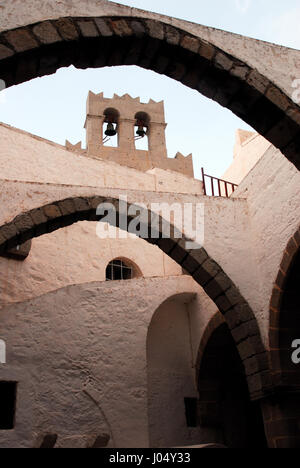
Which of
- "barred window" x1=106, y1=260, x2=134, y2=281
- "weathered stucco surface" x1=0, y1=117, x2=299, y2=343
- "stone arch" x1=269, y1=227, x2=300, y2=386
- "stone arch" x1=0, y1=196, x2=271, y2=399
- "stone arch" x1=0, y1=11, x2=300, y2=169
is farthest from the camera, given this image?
"barred window" x1=106, y1=260, x2=134, y2=281

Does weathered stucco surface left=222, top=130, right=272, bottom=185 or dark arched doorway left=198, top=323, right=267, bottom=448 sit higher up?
weathered stucco surface left=222, top=130, right=272, bottom=185

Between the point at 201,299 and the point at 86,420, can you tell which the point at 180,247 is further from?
the point at 86,420

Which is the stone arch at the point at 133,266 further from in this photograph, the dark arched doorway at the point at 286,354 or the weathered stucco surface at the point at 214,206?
the dark arched doorway at the point at 286,354

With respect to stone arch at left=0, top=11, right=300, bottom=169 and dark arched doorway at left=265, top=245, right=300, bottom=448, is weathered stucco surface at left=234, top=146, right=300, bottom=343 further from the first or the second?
stone arch at left=0, top=11, right=300, bottom=169

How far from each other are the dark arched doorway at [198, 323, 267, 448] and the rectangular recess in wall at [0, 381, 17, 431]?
2.97 meters

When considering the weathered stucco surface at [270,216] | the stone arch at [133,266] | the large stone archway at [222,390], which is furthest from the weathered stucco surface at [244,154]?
the weathered stucco surface at [270,216]

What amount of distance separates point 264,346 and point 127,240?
15.2ft

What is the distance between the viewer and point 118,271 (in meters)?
10.4

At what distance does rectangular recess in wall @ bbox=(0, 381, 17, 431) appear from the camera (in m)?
7.08

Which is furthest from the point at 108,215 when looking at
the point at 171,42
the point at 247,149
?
the point at 247,149

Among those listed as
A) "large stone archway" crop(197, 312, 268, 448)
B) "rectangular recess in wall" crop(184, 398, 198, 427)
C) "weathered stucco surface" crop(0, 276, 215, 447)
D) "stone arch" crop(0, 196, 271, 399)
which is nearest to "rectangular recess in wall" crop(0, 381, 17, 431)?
"weathered stucco surface" crop(0, 276, 215, 447)

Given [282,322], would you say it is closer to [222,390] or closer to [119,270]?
[222,390]

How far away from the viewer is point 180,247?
7062 millimetres

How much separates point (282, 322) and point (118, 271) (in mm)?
4564
